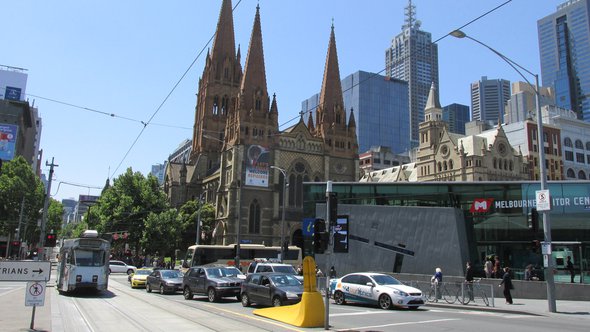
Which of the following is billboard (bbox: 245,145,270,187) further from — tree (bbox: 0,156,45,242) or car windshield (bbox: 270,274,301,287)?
car windshield (bbox: 270,274,301,287)

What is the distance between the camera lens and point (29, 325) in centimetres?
1239

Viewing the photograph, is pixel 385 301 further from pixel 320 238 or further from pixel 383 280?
pixel 320 238

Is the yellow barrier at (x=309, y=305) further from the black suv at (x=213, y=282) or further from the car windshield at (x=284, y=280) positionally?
the black suv at (x=213, y=282)

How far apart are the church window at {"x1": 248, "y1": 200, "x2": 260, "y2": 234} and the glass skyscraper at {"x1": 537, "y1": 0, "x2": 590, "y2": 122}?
144825mm

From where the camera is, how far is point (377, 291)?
18625 mm

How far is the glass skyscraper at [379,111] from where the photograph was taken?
170 meters

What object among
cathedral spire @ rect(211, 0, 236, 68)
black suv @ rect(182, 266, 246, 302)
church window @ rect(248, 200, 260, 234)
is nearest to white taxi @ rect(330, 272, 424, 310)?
black suv @ rect(182, 266, 246, 302)

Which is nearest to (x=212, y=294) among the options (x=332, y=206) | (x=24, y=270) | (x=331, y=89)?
(x=24, y=270)

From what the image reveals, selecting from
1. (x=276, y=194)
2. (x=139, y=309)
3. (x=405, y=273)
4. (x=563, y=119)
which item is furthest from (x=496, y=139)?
(x=139, y=309)

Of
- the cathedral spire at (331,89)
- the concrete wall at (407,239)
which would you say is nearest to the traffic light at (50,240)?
the concrete wall at (407,239)

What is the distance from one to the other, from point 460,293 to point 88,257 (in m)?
17.1

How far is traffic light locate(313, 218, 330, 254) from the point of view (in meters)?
12.4

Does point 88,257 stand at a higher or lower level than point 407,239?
lower

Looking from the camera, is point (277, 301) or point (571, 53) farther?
point (571, 53)
